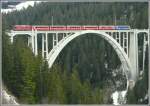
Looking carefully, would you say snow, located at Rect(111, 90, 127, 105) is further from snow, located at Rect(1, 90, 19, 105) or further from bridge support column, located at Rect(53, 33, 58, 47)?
snow, located at Rect(1, 90, 19, 105)

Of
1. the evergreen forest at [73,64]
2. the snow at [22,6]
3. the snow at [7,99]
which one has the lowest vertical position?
the snow at [7,99]

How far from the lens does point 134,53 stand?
859 centimetres

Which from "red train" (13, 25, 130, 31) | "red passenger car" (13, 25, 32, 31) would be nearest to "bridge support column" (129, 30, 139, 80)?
"red train" (13, 25, 130, 31)

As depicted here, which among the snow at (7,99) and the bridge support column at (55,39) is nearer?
the snow at (7,99)

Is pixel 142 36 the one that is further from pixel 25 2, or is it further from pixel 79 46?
pixel 25 2

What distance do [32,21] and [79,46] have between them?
2.03 ft

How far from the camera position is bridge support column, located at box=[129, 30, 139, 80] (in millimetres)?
8562

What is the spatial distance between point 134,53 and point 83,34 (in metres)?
0.63

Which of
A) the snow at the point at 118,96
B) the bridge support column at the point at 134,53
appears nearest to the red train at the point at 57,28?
the bridge support column at the point at 134,53

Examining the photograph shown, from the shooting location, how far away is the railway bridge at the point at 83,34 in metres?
8.58

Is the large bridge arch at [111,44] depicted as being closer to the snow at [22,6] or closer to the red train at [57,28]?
the red train at [57,28]

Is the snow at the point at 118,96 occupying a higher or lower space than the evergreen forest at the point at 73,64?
lower

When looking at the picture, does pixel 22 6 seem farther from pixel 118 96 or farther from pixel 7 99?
pixel 118 96

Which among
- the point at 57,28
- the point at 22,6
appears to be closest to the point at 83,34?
the point at 57,28
